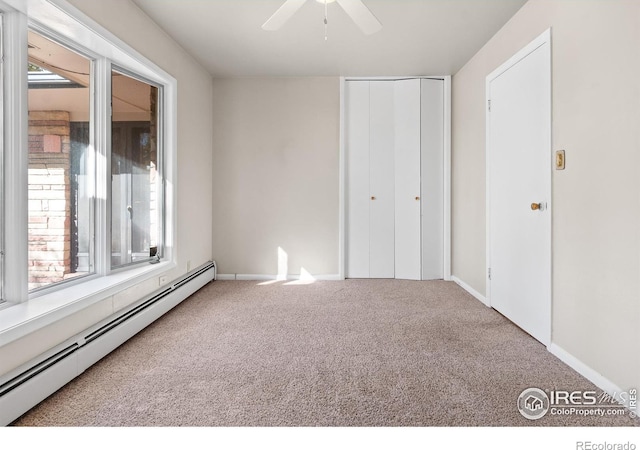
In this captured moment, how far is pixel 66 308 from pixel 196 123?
2530 mm

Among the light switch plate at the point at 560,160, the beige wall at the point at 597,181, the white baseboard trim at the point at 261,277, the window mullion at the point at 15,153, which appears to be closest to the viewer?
the beige wall at the point at 597,181

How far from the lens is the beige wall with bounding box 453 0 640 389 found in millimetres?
1641

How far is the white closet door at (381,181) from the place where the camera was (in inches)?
171

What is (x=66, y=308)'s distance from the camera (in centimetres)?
191

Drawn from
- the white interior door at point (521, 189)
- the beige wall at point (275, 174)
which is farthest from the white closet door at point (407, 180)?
the white interior door at point (521, 189)

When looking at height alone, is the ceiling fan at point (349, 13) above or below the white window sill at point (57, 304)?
above

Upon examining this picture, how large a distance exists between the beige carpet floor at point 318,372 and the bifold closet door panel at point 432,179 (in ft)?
3.76

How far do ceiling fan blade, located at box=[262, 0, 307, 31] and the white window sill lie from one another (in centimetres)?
207

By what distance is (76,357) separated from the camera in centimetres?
191

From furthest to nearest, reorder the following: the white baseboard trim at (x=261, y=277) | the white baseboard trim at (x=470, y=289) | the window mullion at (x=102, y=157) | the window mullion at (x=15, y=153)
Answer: the white baseboard trim at (x=261, y=277) < the white baseboard trim at (x=470, y=289) < the window mullion at (x=102, y=157) < the window mullion at (x=15, y=153)

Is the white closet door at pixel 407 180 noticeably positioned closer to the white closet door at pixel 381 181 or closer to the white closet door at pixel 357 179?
the white closet door at pixel 381 181

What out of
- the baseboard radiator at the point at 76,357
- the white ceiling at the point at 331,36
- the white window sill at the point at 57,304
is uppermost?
the white ceiling at the point at 331,36
